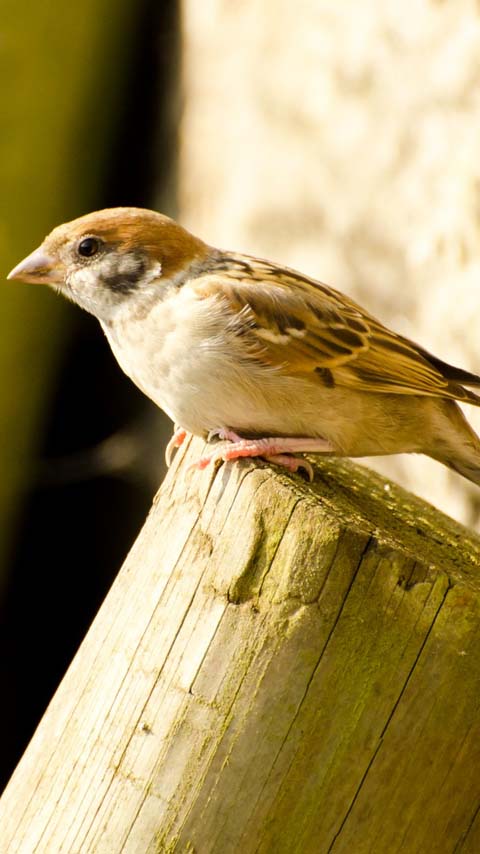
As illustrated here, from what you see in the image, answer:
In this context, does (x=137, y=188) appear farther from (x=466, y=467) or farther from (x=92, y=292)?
(x=466, y=467)

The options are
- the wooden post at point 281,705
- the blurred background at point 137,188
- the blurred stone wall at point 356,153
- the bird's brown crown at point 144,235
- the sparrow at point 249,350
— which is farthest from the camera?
the blurred background at point 137,188

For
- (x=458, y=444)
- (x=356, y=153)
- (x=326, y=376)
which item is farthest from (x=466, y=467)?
(x=356, y=153)

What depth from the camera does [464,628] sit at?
1.58 meters

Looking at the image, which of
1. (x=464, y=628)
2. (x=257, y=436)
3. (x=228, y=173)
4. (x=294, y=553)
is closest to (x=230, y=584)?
(x=294, y=553)

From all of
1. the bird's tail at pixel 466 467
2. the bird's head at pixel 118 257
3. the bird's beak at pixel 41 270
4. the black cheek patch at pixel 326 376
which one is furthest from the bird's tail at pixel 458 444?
the bird's beak at pixel 41 270

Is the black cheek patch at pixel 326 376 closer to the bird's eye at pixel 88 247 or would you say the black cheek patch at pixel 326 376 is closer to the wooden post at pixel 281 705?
the bird's eye at pixel 88 247

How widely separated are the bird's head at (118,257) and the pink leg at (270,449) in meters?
0.46

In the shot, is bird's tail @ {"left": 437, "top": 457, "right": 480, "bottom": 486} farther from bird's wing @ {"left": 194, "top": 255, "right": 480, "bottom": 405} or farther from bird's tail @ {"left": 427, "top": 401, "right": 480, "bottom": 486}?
bird's wing @ {"left": 194, "top": 255, "right": 480, "bottom": 405}

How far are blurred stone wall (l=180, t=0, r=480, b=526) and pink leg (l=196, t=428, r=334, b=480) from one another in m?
0.97

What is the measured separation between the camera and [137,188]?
16.2ft

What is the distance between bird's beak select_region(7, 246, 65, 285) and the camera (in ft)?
8.37

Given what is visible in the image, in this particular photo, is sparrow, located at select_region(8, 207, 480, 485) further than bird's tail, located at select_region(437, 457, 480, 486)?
No

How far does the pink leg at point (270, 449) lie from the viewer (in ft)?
6.00

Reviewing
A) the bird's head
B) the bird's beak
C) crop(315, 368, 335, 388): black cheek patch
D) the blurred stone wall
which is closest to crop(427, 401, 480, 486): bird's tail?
crop(315, 368, 335, 388): black cheek patch
